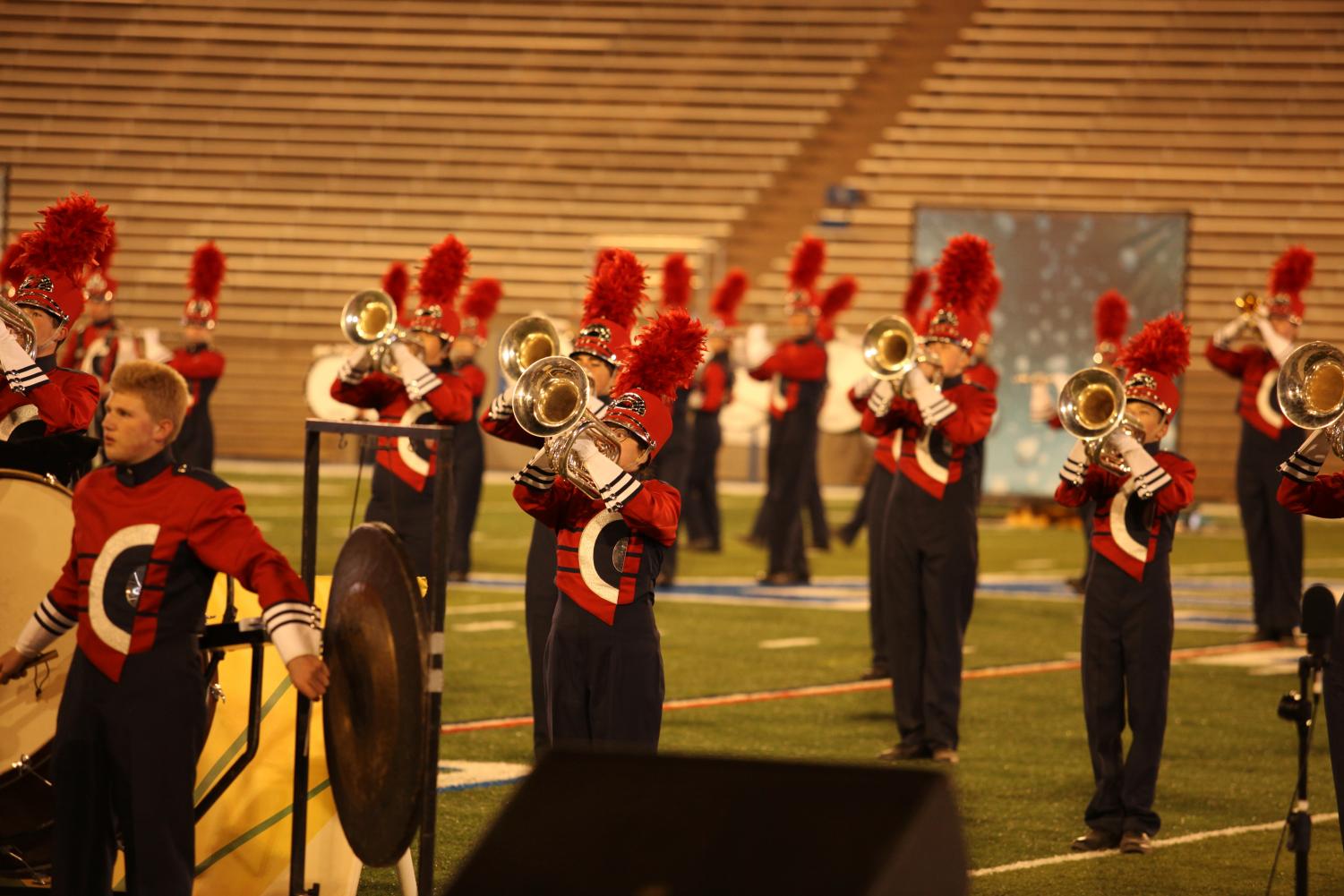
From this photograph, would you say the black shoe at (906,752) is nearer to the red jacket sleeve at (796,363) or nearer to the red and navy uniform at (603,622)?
the red and navy uniform at (603,622)

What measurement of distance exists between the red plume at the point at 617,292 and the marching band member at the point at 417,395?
147 cm

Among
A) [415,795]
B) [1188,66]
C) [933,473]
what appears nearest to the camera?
[415,795]

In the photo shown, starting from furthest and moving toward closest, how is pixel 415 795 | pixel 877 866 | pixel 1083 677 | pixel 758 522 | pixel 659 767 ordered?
pixel 758 522 < pixel 1083 677 < pixel 415 795 < pixel 659 767 < pixel 877 866

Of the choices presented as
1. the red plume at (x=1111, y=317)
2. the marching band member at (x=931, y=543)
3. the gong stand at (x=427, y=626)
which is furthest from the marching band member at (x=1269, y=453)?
the gong stand at (x=427, y=626)

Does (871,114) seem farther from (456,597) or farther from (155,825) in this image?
(155,825)

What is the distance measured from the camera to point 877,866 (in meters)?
2.51

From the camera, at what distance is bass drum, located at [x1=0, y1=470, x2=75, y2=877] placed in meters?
4.64

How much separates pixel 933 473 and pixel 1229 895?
2.37 m

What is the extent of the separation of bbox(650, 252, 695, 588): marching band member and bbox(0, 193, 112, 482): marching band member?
154 inches

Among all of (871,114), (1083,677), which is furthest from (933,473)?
(871,114)

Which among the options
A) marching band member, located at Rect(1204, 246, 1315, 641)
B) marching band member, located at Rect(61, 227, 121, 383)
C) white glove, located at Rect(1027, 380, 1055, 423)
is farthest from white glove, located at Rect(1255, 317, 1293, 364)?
marching band member, located at Rect(61, 227, 121, 383)

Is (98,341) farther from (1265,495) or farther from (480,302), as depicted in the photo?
(1265,495)

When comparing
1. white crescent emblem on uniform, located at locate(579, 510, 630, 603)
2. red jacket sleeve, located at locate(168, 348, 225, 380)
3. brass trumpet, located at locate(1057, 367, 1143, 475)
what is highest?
red jacket sleeve, located at locate(168, 348, 225, 380)

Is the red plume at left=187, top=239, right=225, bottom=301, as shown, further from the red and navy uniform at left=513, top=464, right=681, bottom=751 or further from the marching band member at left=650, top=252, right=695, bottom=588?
the red and navy uniform at left=513, top=464, right=681, bottom=751
